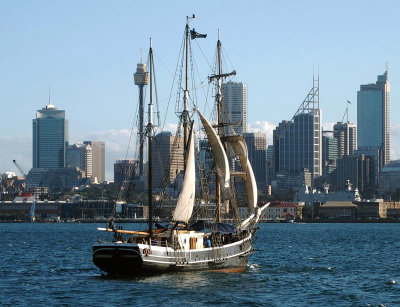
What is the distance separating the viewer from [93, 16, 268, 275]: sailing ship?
66.4 meters

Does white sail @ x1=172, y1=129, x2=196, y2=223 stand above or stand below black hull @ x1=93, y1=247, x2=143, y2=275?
above

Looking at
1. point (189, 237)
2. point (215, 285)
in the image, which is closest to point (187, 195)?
point (189, 237)

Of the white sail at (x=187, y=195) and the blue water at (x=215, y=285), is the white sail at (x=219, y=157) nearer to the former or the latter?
the white sail at (x=187, y=195)

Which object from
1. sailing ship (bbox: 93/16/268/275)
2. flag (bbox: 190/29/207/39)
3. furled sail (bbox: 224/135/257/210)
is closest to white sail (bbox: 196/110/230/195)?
sailing ship (bbox: 93/16/268/275)

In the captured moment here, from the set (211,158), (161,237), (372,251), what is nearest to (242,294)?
(161,237)

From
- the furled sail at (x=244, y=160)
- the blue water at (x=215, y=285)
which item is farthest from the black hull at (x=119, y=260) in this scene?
the furled sail at (x=244, y=160)

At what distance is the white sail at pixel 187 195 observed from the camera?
242 ft

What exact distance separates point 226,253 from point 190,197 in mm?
5062

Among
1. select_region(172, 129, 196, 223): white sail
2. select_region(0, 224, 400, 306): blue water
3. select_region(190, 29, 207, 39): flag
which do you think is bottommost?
select_region(0, 224, 400, 306): blue water

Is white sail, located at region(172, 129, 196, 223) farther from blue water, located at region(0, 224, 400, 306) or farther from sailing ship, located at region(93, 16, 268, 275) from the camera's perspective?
blue water, located at region(0, 224, 400, 306)

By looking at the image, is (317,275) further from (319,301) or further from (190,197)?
(319,301)

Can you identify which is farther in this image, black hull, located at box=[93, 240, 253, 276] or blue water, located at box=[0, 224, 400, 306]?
black hull, located at box=[93, 240, 253, 276]

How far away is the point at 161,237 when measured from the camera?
70.8 metres

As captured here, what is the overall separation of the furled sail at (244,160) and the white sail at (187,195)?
10569 mm
